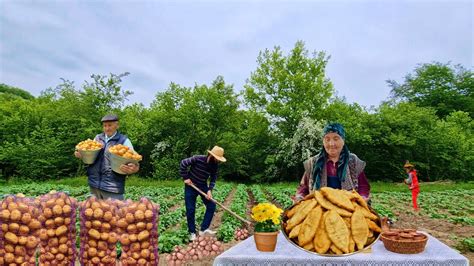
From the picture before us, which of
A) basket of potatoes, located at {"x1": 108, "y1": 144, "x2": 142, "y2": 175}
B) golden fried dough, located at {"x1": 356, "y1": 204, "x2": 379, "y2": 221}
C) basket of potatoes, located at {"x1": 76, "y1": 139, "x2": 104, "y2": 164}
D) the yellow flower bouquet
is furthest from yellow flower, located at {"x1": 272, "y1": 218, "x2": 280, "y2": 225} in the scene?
basket of potatoes, located at {"x1": 76, "y1": 139, "x2": 104, "y2": 164}

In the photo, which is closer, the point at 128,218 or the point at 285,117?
the point at 128,218

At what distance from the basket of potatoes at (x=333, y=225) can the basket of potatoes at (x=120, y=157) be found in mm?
2817

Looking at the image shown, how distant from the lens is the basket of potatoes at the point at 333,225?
2.70 metres

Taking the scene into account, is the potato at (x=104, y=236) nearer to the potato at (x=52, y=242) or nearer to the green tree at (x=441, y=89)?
the potato at (x=52, y=242)

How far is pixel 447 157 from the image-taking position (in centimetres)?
3102

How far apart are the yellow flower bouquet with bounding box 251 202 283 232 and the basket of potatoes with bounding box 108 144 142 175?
8.05 feet

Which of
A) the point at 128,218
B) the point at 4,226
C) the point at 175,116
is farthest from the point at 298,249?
the point at 175,116

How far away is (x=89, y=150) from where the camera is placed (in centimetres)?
531

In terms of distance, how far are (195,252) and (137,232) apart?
2.12 meters

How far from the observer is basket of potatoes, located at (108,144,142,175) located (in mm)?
5180

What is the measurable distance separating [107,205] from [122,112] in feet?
94.1

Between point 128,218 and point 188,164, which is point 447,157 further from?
point 128,218

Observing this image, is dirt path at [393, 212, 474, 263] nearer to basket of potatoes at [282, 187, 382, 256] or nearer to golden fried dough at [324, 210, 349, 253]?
basket of potatoes at [282, 187, 382, 256]

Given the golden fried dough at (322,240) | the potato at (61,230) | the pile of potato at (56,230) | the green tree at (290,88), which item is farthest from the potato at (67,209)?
the green tree at (290,88)
